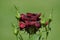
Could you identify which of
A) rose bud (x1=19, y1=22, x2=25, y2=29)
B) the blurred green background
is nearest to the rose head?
rose bud (x1=19, y1=22, x2=25, y2=29)

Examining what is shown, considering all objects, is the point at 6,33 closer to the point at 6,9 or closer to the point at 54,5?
the point at 6,9

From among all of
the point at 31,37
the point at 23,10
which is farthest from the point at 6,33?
the point at 31,37

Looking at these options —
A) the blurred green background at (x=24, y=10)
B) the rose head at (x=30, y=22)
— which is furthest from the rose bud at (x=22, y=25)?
the blurred green background at (x=24, y=10)

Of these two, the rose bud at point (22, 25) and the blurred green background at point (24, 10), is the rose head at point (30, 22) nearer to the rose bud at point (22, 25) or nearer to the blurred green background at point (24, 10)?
the rose bud at point (22, 25)

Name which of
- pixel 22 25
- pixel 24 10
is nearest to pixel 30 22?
pixel 22 25

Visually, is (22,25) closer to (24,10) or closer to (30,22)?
(30,22)

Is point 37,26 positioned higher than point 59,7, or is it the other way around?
point 37,26

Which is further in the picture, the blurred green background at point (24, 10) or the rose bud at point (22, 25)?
the blurred green background at point (24, 10)

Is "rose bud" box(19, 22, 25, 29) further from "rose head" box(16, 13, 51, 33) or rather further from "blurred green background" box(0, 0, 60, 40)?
"blurred green background" box(0, 0, 60, 40)
